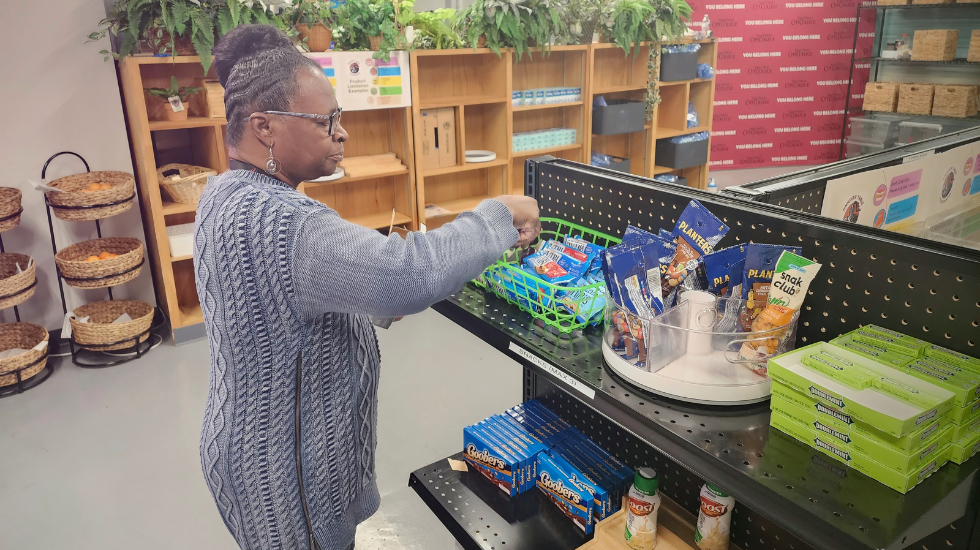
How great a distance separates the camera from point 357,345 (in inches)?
58.4

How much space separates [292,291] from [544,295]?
0.55 meters

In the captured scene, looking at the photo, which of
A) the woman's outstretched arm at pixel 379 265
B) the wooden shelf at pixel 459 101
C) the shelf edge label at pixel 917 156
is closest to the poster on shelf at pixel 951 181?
the shelf edge label at pixel 917 156

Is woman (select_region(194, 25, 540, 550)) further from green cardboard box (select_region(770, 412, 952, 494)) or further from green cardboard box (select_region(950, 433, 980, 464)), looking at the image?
green cardboard box (select_region(950, 433, 980, 464))

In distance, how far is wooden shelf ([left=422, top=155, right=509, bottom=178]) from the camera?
5027 mm

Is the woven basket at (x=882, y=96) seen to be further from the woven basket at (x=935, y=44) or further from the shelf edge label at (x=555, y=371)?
the shelf edge label at (x=555, y=371)

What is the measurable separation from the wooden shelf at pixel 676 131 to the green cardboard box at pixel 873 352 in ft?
18.3

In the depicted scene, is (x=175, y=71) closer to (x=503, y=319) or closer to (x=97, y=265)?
(x=97, y=265)

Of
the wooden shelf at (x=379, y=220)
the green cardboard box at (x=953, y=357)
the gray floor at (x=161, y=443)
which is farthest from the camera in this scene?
the wooden shelf at (x=379, y=220)

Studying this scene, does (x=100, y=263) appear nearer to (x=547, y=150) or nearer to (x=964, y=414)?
(x=547, y=150)

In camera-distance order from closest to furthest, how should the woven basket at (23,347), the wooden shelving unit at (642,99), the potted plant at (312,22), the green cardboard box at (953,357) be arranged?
the green cardboard box at (953,357) → the woven basket at (23,347) → the potted plant at (312,22) → the wooden shelving unit at (642,99)

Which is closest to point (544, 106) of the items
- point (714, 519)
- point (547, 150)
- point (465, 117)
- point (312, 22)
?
point (547, 150)

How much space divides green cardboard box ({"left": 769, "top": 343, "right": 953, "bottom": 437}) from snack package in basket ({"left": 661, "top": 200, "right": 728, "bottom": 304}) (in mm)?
266

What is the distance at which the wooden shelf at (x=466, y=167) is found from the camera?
16.5 ft

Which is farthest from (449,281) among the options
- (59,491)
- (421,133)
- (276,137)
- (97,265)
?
(421,133)
